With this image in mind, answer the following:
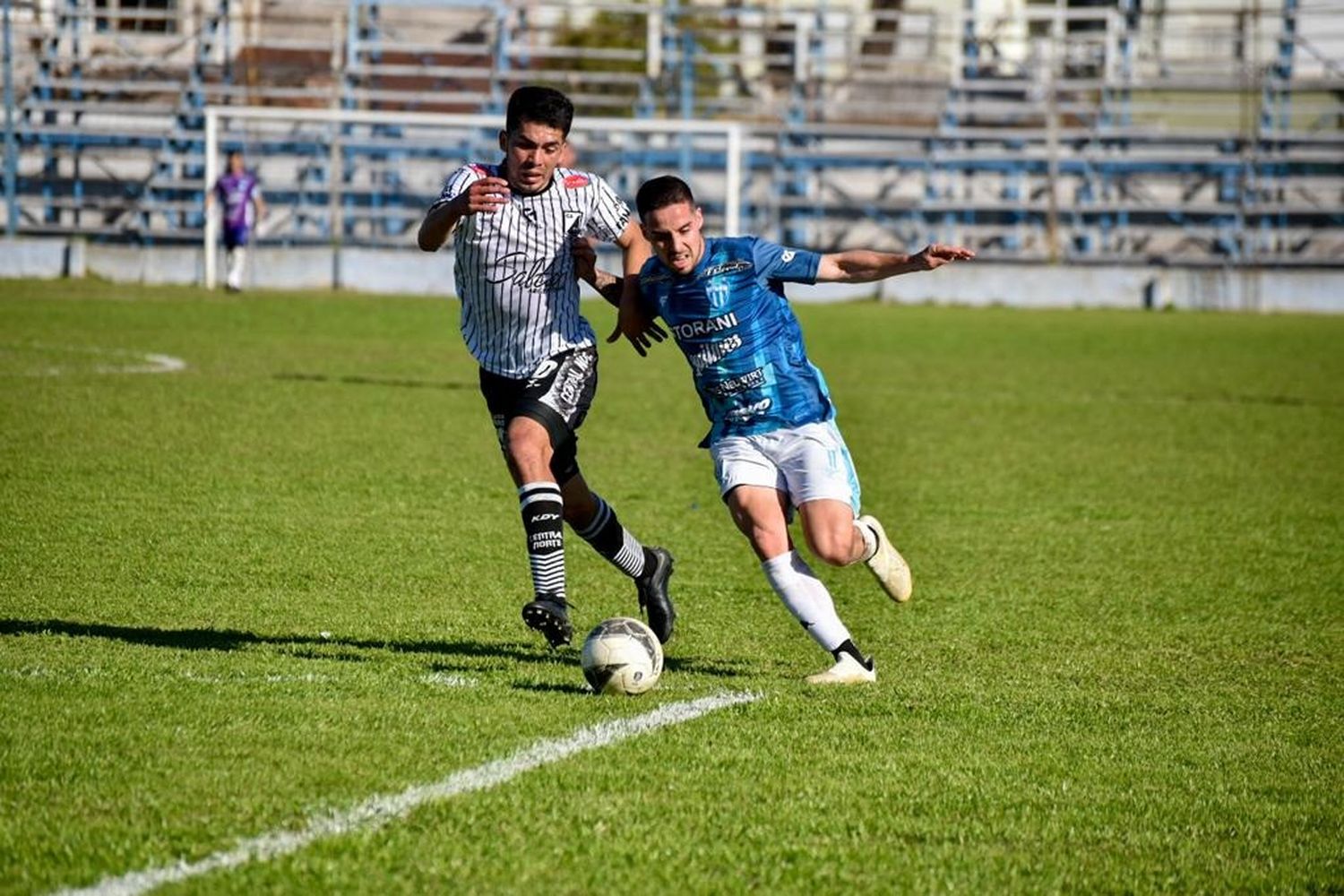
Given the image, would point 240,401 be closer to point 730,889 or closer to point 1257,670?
point 1257,670

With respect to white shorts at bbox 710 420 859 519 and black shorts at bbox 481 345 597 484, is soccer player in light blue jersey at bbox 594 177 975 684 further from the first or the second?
black shorts at bbox 481 345 597 484

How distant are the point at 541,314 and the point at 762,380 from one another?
928mm

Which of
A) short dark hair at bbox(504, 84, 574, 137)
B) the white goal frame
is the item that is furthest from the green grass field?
the white goal frame

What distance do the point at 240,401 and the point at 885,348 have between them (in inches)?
359

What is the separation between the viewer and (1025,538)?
987 cm

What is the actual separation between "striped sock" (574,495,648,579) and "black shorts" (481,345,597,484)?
19 cm

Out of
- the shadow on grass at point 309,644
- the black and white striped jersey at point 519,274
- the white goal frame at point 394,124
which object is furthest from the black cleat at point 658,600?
the white goal frame at point 394,124

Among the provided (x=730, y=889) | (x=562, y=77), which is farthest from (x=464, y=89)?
(x=730, y=889)

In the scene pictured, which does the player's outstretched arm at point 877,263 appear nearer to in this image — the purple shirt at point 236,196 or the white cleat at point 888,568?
the white cleat at point 888,568

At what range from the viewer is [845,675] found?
6230mm

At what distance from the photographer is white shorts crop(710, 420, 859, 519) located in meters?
6.43

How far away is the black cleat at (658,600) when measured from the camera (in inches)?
279

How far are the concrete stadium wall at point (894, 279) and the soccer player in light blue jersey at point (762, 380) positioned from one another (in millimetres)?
21724

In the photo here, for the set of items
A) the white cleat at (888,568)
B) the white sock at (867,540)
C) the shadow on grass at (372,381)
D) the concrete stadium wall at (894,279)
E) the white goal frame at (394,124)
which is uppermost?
the white goal frame at (394,124)
